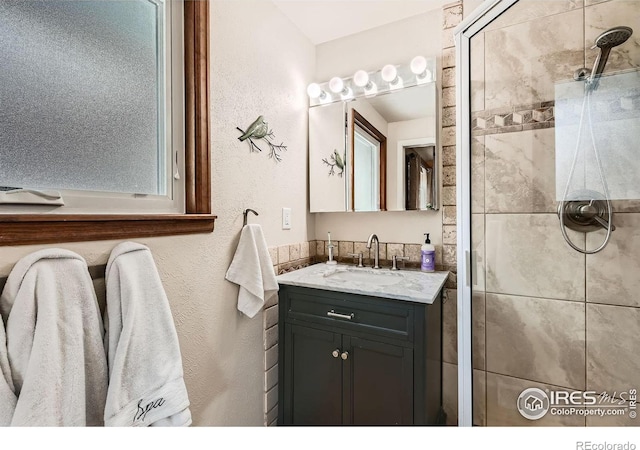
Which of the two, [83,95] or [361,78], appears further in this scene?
[361,78]

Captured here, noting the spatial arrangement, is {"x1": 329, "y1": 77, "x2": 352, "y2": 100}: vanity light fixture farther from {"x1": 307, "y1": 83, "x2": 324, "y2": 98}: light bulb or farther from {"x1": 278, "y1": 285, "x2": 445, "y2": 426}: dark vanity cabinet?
{"x1": 278, "y1": 285, "x2": 445, "y2": 426}: dark vanity cabinet

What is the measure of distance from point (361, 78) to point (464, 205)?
0.97 metres

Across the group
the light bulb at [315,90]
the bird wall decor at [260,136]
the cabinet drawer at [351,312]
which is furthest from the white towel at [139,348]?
the light bulb at [315,90]

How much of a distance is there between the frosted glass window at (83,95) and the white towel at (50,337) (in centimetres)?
28

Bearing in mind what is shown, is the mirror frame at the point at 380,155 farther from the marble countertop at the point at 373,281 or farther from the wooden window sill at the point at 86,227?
the wooden window sill at the point at 86,227

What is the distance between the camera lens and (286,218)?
1643 mm

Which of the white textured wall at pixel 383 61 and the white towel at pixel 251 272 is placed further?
the white textured wall at pixel 383 61

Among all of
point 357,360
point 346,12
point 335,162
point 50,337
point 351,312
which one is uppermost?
point 346,12

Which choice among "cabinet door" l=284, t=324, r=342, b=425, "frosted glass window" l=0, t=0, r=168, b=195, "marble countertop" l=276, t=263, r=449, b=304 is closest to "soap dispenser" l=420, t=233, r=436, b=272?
"marble countertop" l=276, t=263, r=449, b=304

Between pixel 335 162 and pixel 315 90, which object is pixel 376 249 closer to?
pixel 335 162

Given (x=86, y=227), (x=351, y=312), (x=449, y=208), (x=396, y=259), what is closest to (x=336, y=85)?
(x=449, y=208)

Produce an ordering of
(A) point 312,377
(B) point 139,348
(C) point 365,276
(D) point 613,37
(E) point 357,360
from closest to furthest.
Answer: (B) point 139,348 < (D) point 613,37 < (E) point 357,360 < (A) point 312,377 < (C) point 365,276

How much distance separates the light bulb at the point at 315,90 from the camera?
1805mm
